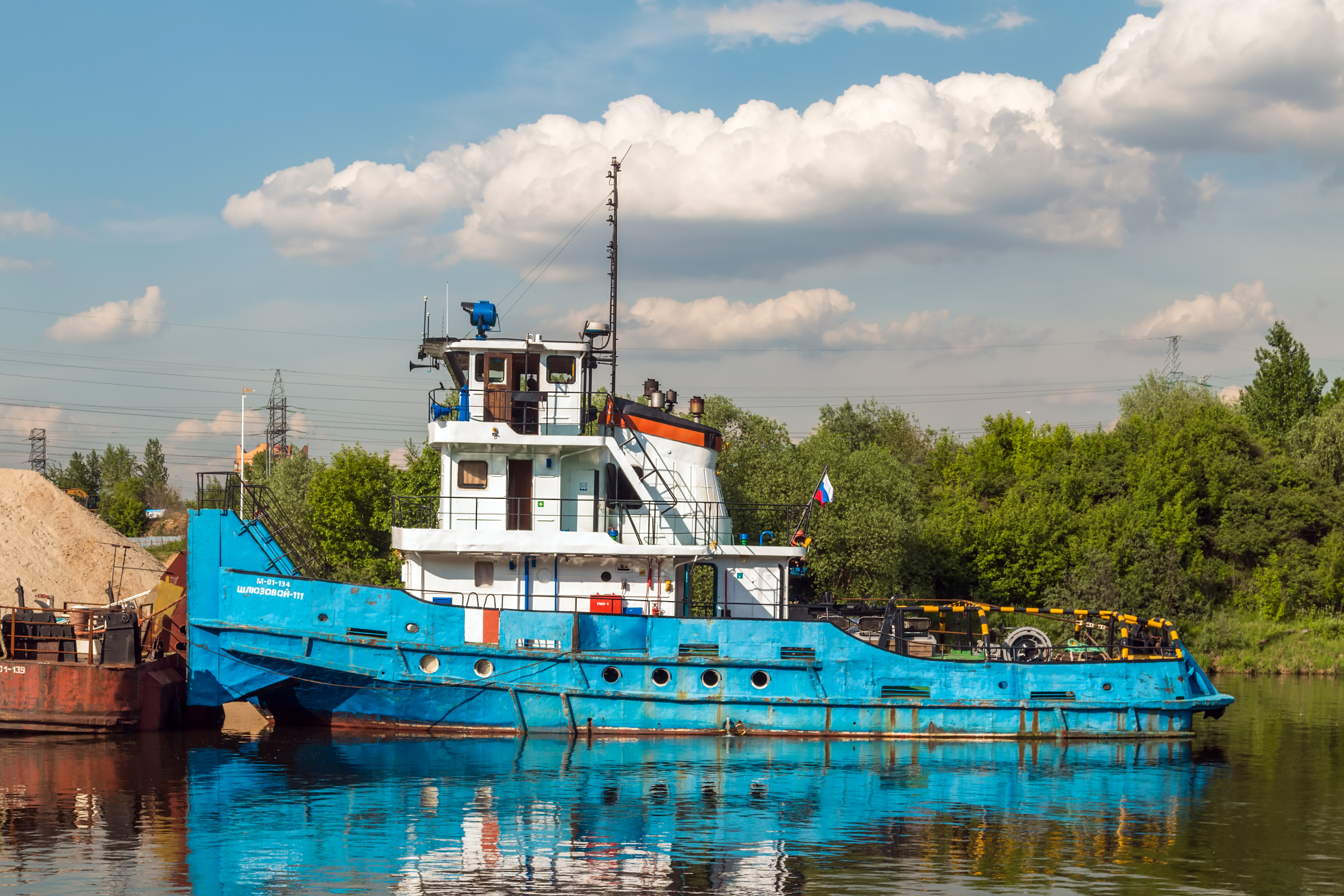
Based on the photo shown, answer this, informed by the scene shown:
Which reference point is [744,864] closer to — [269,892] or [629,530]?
[269,892]

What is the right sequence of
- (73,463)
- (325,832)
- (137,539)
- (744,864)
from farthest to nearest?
(73,463), (137,539), (325,832), (744,864)

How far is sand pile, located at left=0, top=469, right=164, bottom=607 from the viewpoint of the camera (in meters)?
31.4

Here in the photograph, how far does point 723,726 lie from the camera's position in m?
18.6

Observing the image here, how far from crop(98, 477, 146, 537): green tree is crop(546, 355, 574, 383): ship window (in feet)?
171

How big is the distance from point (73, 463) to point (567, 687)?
251 feet

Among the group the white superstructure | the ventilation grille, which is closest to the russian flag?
the white superstructure

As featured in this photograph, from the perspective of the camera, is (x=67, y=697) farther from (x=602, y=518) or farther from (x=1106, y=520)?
(x=1106, y=520)

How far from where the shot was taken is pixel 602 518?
64.2ft

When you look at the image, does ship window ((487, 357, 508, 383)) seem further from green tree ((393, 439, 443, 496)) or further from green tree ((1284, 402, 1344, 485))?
green tree ((1284, 402, 1344, 485))

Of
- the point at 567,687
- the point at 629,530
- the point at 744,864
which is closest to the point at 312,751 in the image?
the point at 567,687

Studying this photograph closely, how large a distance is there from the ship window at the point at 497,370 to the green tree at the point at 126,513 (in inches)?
2032

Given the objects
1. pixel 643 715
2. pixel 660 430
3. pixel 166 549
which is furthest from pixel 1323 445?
pixel 166 549

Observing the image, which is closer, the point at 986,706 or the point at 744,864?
the point at 744,864

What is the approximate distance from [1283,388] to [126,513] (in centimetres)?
6031
